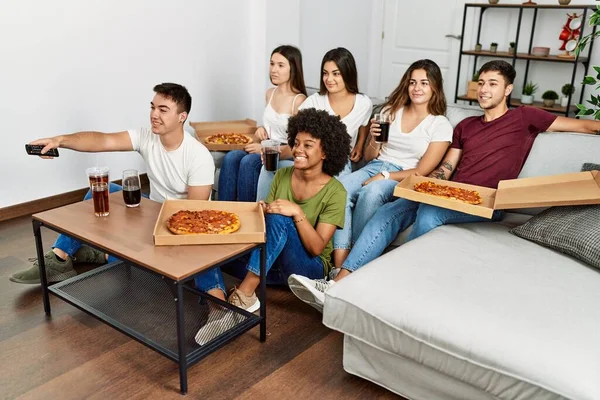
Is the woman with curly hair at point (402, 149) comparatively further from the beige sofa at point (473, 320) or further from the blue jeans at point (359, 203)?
the beige sofa at point (473, 320)

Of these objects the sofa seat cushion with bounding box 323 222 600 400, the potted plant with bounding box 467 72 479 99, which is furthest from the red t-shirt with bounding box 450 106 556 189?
the potted plant with bounding box 467 72 479 99

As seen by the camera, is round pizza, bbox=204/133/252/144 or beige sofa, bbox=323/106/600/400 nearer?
beige sofa, bbox=323/106/600/400

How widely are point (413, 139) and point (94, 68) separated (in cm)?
224

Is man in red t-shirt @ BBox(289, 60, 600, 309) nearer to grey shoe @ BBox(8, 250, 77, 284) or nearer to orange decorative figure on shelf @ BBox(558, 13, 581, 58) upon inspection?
grey shoe @ BBox(8, 250, 77, 284)

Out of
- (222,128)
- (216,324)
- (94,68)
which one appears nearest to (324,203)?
(216,324)

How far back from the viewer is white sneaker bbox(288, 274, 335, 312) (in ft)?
7.57

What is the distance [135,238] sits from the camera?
7.02 ft

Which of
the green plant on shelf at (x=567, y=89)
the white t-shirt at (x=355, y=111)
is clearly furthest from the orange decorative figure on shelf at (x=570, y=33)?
the white t-shirt at (x=355, y=111)

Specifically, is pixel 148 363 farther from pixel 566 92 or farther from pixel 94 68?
pixel 566 92

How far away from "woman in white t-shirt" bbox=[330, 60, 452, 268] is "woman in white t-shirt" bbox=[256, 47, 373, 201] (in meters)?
0.14

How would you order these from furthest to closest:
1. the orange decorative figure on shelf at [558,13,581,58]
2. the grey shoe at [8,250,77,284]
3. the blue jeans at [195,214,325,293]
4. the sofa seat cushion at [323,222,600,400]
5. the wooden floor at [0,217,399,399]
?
the orange decorative figure on shelf at [558,13,581,58] < the grey shoe at [8,250,77,284] < the blue jeans at [195,214,325,293] < the wooden floor at [0,217,399,399] < the sofa seat cushion at [323,222,600,400]

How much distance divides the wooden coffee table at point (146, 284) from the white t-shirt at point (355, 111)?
1.18 m

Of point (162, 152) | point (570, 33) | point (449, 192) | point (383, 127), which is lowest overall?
point (449, 192)

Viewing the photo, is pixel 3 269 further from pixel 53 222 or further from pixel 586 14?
pixel 586 14
